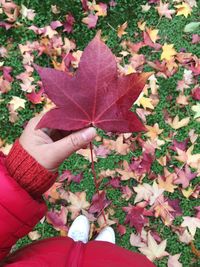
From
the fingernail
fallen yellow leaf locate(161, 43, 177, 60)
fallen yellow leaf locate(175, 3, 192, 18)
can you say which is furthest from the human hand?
fallen yellow leaf locate(175, 3, 192, 18)

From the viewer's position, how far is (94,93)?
113 centimetres

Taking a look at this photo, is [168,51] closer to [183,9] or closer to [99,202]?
[183,9]

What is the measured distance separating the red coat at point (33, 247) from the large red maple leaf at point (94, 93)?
0.90 feet

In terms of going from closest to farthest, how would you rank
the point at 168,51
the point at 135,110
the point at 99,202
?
1. the point at 99,202
2. the point at 135,110
3. the point at 168,51

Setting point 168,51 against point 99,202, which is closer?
point 99,202

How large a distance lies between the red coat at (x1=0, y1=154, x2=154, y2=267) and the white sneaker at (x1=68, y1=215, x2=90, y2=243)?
0.59m

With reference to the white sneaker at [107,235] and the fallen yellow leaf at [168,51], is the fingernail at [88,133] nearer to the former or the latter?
the white sneaker at [107,235]

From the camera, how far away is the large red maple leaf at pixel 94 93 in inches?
42.4

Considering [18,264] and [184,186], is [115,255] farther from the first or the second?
[184,186]

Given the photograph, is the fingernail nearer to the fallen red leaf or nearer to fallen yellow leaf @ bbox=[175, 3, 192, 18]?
the fallen red leaf

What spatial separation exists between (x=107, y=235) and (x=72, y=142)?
38.5 inches

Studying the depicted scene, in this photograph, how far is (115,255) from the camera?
1422 mm

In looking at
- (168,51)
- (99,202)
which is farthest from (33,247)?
(168,51)

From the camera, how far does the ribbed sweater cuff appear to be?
4.17 feet
